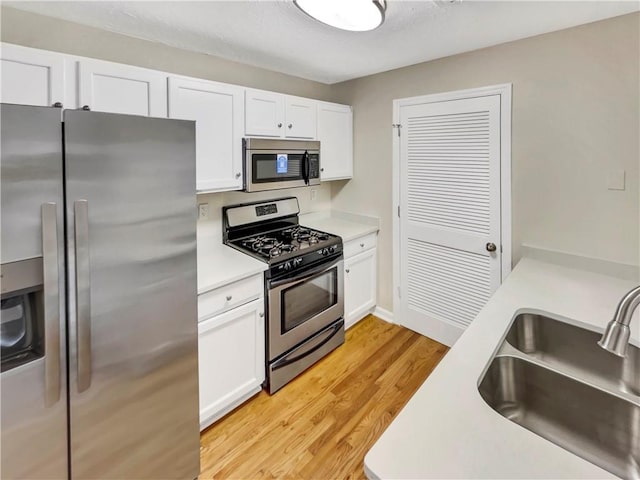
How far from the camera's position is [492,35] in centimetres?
210

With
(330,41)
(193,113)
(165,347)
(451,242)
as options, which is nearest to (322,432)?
(165,347)

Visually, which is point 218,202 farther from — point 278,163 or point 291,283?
point 291,283

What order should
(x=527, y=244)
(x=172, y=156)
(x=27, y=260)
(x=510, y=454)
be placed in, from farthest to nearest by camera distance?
(x=527, y=244) → (x=172, y=156) → (x=27, y=260) → (x=510, y=454)

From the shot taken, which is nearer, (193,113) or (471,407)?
(471,407)

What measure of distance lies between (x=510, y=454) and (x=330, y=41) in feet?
7.31

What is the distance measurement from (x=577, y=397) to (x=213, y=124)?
219 centimetres

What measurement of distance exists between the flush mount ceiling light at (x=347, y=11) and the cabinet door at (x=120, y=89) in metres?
0.91

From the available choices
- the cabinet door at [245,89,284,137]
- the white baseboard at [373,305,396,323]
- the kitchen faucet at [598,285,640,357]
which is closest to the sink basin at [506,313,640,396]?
the kitchen faucet at [598,285,640,357]

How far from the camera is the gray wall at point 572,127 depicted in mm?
1859

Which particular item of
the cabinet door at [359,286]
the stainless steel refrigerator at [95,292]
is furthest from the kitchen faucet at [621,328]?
the cabinet door at [359,286]

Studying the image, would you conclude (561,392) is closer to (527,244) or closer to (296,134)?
(527,244)

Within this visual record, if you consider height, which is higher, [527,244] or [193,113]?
[193,113]

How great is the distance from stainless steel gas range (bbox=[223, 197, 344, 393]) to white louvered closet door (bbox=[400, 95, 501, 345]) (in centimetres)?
71

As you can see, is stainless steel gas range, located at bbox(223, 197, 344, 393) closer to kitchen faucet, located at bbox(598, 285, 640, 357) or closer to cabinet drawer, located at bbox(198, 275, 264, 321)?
cabinet drawer, located at bbox(198, 275, 264, 321)
